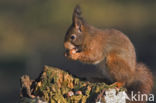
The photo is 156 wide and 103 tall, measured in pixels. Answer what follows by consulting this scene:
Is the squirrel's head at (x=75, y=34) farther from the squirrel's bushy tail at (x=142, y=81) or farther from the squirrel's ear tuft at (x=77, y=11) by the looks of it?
the squirrel's bushy tail at (x=142, y=81)

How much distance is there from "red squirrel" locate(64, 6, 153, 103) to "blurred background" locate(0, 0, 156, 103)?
2988 millimetres

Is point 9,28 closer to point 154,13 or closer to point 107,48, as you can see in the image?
point 154,13

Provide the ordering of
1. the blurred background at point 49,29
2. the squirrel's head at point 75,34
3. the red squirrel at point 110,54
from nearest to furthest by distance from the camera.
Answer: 1. the red squirrel at point 110,54
2. the squirrel's head at point 75,34
3. the blurred background at point 49,29

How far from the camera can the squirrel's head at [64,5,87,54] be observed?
4832 mm

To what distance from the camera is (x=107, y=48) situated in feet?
15.7

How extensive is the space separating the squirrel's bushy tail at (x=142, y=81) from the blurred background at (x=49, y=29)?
3.18 m

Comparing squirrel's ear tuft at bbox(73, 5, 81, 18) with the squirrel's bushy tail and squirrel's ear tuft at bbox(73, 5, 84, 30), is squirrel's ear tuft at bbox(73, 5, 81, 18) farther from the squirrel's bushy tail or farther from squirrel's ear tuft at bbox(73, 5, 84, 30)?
the squirrel's bushy tail

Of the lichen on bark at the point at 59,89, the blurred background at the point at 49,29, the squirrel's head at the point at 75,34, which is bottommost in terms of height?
the blurred background at the point at 49,29

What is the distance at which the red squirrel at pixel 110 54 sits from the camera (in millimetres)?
4680

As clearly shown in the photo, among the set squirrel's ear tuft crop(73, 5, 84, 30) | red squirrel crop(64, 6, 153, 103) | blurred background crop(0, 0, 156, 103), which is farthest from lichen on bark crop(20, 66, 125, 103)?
blurred background crop(0, 0, 156, 103)

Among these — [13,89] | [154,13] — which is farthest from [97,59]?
[154,13]

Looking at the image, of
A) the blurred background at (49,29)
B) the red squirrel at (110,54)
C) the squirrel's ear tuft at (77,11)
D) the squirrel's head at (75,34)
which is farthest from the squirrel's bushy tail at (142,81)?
the blurred background at (49,29)

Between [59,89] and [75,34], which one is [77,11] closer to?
[75,34]

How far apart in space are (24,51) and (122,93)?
254 inches
